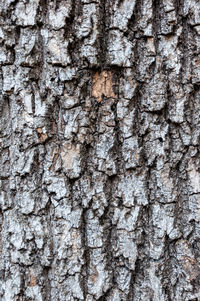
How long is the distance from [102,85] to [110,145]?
0.73 feet

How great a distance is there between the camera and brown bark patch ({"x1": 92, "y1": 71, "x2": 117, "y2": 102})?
117cm

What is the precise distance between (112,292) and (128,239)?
206mm

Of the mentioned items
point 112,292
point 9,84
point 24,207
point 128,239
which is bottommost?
point 112,292

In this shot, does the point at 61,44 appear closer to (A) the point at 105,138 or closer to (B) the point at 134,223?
(A) the point at 105,138

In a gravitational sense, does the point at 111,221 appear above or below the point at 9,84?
below

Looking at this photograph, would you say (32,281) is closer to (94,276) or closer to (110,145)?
(94,276)

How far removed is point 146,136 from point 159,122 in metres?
0.07

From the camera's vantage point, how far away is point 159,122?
118cm

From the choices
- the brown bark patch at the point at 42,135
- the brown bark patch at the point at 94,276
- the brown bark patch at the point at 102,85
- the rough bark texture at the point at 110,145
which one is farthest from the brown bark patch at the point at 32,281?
the brown bark patch at the point at 102,85

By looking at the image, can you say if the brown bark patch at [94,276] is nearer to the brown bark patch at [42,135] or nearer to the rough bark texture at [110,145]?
the rough bark texture at [110,145]

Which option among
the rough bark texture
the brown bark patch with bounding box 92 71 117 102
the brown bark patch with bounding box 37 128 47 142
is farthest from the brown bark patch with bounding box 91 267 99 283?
the brown bark patch with bounding box 92 71 117 102

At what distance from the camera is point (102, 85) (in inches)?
46.3

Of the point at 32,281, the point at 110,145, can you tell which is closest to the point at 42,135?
the point at 110,145

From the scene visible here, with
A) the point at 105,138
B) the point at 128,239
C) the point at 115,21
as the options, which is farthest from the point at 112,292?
the point at 115,21
